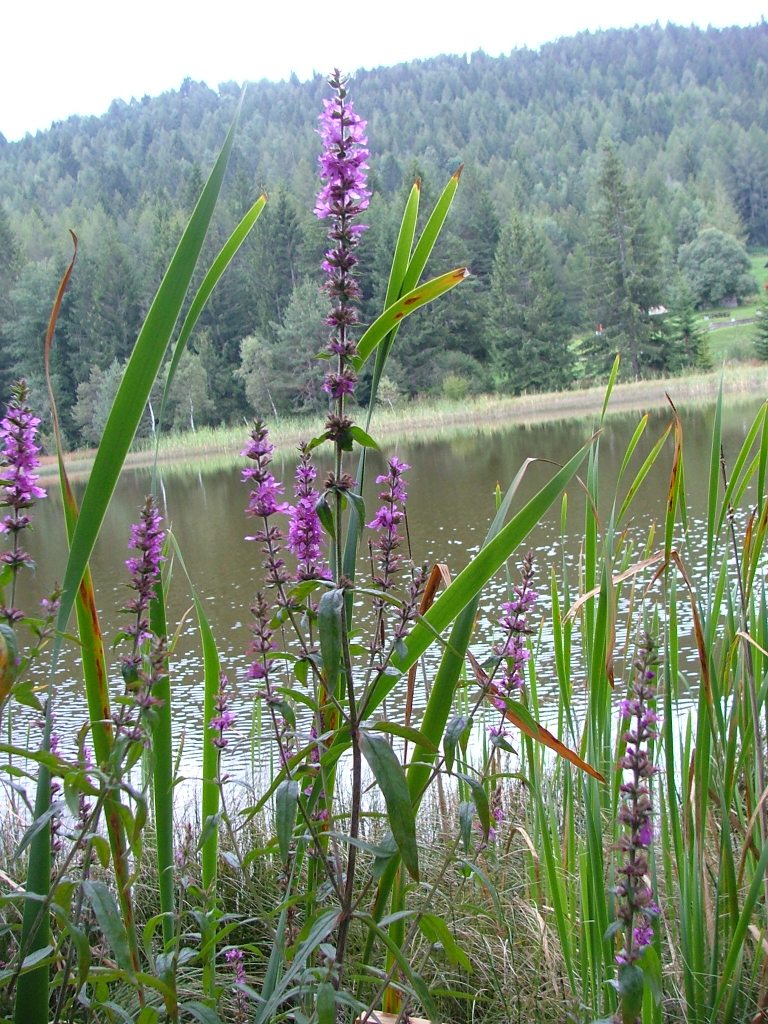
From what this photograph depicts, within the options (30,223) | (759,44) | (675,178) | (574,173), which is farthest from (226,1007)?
(759,44)

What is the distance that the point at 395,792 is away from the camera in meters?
0.90

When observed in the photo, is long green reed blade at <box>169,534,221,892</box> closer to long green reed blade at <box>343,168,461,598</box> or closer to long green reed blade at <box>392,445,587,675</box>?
long green reed blade at <box>343,168,461,598</box>

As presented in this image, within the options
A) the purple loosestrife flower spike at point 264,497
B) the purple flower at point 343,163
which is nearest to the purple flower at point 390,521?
the purple loosestrife flower spike at point 264,497

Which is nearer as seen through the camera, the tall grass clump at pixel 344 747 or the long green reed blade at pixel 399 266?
the tall grass clump at pixel 344 747

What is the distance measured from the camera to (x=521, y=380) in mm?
45156

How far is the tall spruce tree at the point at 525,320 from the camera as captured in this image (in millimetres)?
45125

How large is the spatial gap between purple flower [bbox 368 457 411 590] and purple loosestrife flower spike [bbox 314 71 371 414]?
0.74ft

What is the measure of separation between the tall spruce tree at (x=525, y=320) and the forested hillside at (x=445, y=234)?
0.36 feet

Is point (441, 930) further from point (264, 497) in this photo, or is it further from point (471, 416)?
point (471, 416)

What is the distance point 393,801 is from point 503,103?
132m

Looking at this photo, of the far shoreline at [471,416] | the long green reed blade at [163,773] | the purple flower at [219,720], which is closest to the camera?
the long green reed blade at [163,773]

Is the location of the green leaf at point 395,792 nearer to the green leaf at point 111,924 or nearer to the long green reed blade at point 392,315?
the green leaf at point 111,924

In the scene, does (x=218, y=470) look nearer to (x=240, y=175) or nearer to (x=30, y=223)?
(x=240, y=175)

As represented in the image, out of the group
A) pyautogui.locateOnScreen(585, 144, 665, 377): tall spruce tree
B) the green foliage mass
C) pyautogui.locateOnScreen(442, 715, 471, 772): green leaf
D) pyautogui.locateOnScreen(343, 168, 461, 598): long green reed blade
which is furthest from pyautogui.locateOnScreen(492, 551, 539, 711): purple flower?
the green foliage mass
